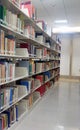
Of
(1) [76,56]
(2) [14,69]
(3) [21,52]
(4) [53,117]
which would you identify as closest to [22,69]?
(3) [21,52]

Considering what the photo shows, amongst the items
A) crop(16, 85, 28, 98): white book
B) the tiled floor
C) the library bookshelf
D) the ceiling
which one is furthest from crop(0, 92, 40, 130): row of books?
the ceiling

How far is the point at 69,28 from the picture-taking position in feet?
32.9

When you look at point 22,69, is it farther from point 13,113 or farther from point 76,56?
point 76,56

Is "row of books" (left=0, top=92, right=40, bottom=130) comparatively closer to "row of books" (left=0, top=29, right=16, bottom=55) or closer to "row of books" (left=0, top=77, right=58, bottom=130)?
"row of books" (left=0, top=77, right=58, bottom=130)

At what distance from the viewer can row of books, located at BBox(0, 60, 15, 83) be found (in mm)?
2525

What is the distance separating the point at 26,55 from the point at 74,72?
7.73 meters

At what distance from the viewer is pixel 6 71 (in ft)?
8.78

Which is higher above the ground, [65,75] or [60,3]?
[60,3]

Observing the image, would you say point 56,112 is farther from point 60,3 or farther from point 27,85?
point 60,3

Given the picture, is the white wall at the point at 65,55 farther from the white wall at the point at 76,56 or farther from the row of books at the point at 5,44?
the row of books at the point at 5,44

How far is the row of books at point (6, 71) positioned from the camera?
2525 mm

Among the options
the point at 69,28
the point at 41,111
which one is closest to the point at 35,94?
the point at 41,111

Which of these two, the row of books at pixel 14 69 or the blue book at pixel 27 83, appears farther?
the blue book at pixel 27 83

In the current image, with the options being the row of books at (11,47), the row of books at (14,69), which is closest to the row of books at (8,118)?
the row of books at (14,69)
